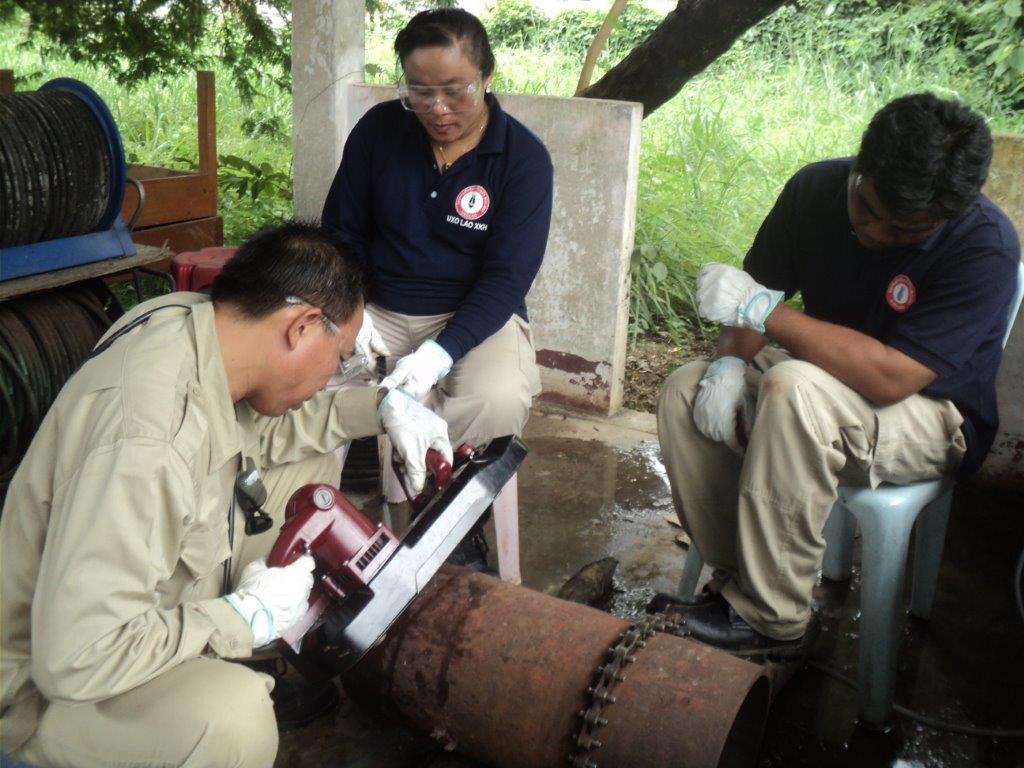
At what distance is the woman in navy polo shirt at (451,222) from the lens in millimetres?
2727

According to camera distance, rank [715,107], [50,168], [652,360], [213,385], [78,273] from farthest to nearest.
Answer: [715,107] < [652,360] < [78,273] < [50,168] < [213,385]

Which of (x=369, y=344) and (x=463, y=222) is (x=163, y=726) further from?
(x=463, y=222)

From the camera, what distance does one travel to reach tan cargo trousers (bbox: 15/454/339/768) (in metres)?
1.58

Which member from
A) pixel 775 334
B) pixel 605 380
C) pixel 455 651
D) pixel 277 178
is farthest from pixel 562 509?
pixel 277 178

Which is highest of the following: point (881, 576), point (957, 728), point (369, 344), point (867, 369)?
point (867, 369)

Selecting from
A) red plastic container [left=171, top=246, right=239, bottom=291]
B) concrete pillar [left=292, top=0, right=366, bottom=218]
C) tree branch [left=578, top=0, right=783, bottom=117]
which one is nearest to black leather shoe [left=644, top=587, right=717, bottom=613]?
red plastic container [left=171, top=246, right=239, bottom=291]

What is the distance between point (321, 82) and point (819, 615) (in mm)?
2812

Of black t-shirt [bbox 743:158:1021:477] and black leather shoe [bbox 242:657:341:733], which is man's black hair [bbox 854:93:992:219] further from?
black leather shoe [bbox 242:657:341:733]

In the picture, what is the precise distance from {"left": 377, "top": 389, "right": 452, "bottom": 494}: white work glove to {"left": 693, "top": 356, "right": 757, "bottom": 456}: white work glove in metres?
0.69

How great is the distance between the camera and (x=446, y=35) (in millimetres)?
2689

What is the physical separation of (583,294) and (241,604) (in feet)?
8.26

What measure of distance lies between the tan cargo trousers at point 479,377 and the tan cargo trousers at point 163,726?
121cm

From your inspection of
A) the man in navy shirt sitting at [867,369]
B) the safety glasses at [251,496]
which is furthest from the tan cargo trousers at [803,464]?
the safety glasses at [251,496]

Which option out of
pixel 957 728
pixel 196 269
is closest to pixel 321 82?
pixel 196 269
